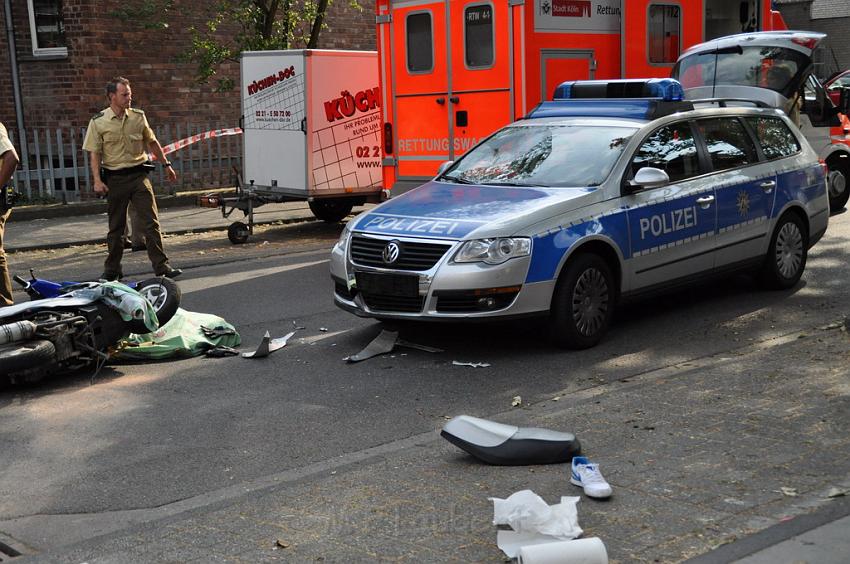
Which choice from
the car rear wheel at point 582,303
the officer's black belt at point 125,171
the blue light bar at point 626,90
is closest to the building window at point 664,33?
the blue light bar at point 626,90

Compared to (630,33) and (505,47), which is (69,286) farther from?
(630,33)

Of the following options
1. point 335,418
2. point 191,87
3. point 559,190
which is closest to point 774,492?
point 335,418

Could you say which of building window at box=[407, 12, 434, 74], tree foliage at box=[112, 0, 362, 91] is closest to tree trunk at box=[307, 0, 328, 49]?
tree foliage at box=[112, 0, 362, 91]

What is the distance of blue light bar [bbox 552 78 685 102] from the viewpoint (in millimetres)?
9031

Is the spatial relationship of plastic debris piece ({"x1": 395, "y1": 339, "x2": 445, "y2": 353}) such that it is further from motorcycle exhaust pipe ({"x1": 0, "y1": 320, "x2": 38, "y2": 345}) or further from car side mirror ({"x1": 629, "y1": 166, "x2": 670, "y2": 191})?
motorcycle exhaust pipe ({"x1": 0, "y1": 320, "x2": 38, "y2": 345})

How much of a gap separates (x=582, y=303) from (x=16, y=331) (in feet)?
12.3

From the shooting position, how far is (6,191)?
9.24m

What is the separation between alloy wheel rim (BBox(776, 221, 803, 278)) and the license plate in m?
3.69

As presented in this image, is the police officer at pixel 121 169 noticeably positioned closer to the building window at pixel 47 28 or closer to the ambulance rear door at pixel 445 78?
A: the ambulance rear door at pixel 445 78

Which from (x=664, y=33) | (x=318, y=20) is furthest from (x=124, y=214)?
(x=318, y=20)

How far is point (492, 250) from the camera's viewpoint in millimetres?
7469

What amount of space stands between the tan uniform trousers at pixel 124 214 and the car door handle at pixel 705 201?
537 cm

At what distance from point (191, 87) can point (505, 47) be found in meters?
11.2

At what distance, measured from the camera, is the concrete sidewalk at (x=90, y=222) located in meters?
14.8
